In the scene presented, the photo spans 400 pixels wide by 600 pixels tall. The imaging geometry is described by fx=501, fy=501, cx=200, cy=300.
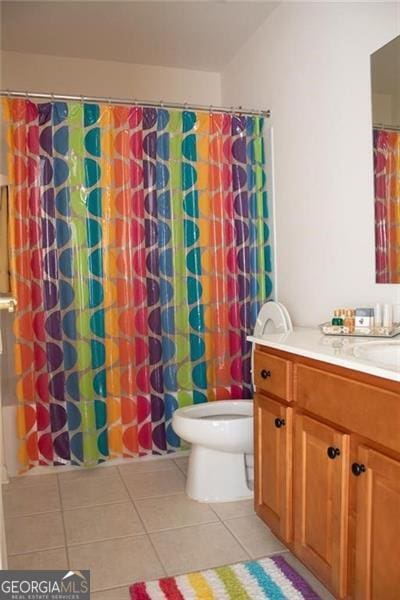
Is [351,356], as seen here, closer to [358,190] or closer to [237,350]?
[358,190]

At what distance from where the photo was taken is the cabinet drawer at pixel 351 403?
1172 millimetres

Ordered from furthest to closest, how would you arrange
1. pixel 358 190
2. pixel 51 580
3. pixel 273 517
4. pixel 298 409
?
pixel 358 190, pixel 273 517, pixel 298 409, pixel 51 580

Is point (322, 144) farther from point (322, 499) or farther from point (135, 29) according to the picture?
point (322, 499)

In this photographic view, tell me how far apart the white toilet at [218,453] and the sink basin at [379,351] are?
2.40 feet

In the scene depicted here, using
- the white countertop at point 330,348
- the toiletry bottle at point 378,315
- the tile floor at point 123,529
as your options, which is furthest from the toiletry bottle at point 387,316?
the tile floor at point 123,529

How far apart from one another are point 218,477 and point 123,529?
0.47m

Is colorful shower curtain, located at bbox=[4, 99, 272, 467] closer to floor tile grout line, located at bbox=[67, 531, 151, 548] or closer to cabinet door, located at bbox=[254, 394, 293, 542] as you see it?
floor tile grout line, located at bbox=[67, 531, 151, 548]

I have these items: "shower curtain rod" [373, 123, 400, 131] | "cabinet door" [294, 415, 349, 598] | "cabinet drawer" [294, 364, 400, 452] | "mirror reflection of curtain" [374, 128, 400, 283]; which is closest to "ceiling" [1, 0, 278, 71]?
"shower curtain rod" [373, 123, 400, 131]

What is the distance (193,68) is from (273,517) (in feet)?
8.60

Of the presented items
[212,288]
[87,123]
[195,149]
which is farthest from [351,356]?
[87,123]

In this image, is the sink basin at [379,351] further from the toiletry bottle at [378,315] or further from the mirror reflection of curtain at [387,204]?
the mirror reflection of curtain at [387,204]

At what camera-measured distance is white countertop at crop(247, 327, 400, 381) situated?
3.96 ft

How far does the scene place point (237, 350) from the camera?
107 inches

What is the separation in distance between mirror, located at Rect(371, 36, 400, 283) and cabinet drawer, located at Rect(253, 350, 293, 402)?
0.51 metres
